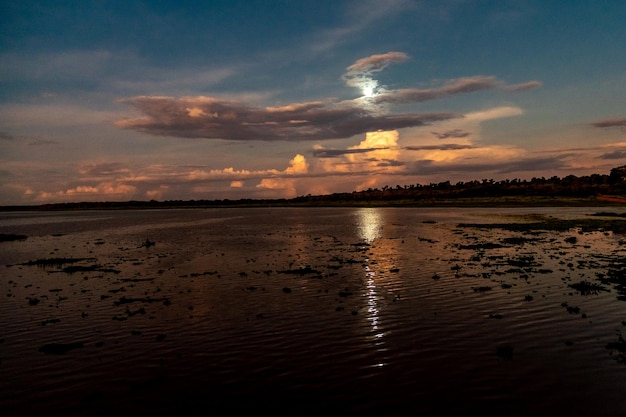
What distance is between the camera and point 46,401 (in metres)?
15.2

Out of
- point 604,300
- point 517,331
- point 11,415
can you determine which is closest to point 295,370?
point 11,415

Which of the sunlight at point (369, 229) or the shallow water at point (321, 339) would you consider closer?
the shallow water at point (321, 339)

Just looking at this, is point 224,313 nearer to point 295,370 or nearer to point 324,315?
point 324,315

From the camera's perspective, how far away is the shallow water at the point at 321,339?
1475cm

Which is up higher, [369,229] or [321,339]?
[369,229]

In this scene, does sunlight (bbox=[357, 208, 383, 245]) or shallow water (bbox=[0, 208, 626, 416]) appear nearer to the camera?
shallow water (bbox=[0, 208, 626, 416])

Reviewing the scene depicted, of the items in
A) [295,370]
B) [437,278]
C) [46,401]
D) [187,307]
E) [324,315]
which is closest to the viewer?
[46,401]

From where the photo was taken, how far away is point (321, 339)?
829 inches

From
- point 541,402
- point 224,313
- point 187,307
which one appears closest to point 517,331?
point 541,402

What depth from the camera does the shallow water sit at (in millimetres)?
14750

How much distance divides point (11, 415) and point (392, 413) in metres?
12.9

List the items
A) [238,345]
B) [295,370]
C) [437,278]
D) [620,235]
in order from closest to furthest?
[295,370], [238,345], [437,278], [620,235]

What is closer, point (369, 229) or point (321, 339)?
point (321, 339)

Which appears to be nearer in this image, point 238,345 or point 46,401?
point 46,401
